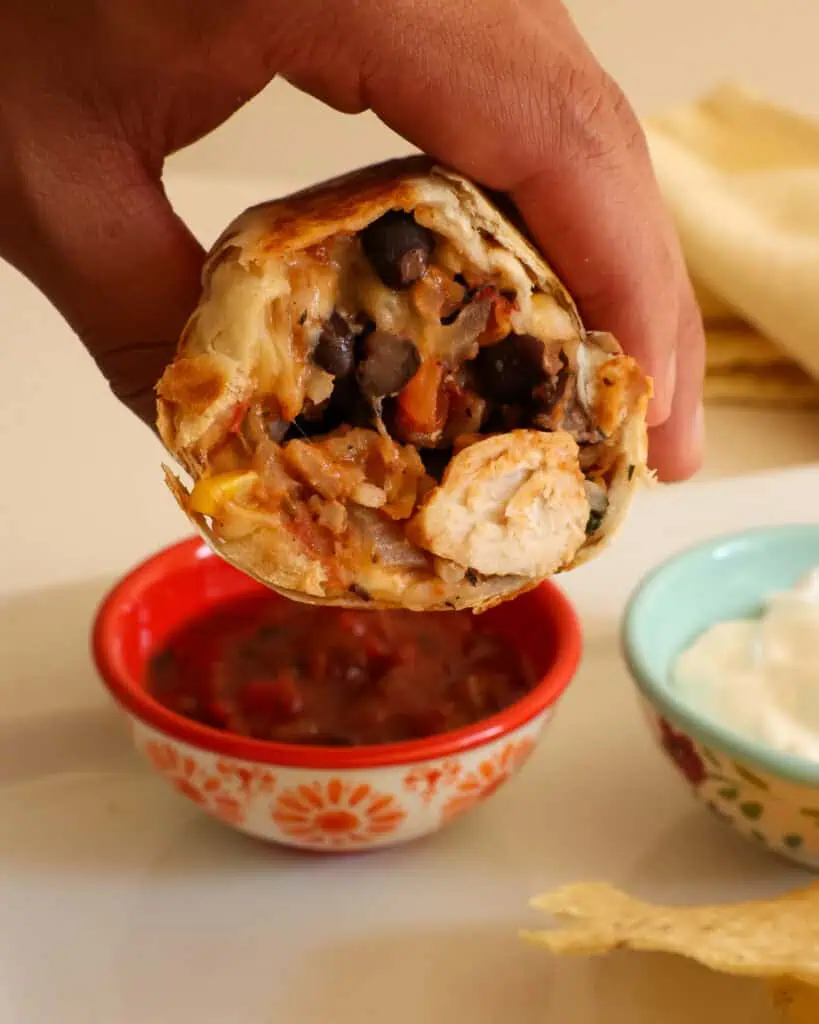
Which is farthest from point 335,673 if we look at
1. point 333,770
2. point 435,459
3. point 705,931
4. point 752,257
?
point 752,257

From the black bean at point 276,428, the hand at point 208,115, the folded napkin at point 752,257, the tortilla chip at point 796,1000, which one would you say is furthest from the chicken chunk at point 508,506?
the folded napkin at point 752,257

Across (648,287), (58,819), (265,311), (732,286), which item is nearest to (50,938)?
(58,819)

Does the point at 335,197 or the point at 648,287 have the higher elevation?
the point at 335,197

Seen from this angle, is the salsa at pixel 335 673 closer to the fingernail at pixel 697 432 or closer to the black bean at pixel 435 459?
the black bean at pixel 435 459

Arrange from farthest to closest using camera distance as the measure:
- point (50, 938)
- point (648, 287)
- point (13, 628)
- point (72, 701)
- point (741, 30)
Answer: point (741, 30), point (13, 628), point (72, 701), point (648, 287), point (50, 938)

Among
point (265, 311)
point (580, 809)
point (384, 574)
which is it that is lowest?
point (580, 809)

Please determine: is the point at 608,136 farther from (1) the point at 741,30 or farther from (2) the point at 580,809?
(1) the point at 741,30

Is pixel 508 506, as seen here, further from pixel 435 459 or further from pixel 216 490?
pixel 216 490
